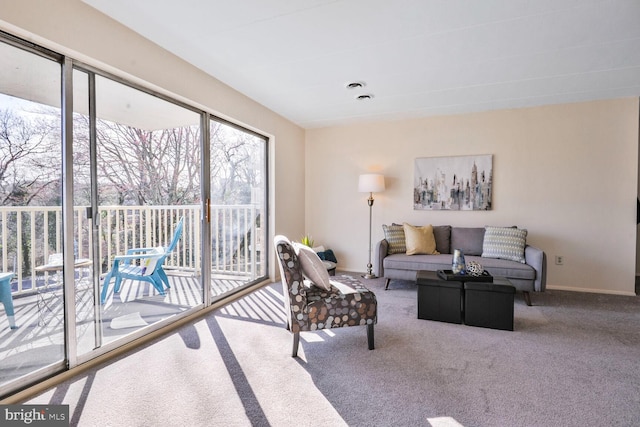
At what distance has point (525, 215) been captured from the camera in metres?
4.18

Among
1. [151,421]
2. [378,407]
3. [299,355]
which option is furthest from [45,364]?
[378,407]

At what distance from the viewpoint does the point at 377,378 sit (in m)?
1.99

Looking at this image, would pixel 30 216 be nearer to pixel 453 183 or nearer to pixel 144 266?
pixel 144 266

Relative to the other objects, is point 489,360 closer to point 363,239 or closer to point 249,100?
point 363,239

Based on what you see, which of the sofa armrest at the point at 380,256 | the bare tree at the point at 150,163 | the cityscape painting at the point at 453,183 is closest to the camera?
the bare tree at the point at 150,163

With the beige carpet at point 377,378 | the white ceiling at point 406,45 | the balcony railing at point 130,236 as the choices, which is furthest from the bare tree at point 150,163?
the beige carpet at point 377,378

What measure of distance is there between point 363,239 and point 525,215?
7.49 ft

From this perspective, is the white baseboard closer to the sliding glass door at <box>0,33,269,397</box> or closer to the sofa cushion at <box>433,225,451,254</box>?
the sofa cushion at <box>433,225,451,254</box>

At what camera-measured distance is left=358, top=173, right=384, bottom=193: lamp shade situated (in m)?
4.52

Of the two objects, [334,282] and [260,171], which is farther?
[260,171]

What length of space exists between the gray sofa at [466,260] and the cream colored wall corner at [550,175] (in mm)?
327

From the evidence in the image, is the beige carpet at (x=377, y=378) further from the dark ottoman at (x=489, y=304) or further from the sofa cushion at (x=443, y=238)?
the sofa cushion at (x=443, y=238)

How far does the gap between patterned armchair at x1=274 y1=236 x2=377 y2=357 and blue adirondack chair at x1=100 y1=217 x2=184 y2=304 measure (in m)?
1.44

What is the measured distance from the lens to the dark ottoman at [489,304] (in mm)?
2721
